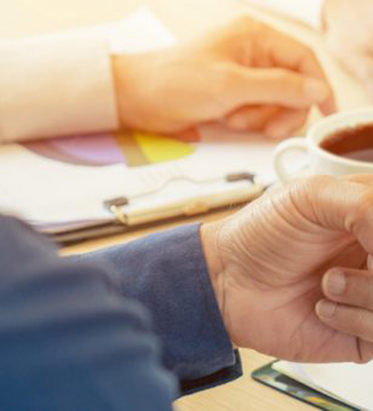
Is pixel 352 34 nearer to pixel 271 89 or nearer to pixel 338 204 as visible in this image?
pixel 271 89

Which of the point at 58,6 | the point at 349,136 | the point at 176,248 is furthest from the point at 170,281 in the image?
the point at 58,6

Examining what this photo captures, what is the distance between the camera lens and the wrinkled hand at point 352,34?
1.04 metres

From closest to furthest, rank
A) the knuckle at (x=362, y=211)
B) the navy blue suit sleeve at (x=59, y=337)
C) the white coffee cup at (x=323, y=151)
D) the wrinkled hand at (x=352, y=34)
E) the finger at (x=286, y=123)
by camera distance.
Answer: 1. the navy blue suit sleeve at (x=59, y=337)
2. the knuckle at (x=362, y=211)
3. the white coffee cup at (x=323, y=151)
4. the finger at (x=286, y=123)
5. the wrinkled hand at (x=352, y=34)

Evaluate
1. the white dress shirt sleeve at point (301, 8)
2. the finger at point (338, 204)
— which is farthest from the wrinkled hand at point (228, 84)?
the finger at point (338, 204)

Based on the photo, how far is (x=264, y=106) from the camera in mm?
922

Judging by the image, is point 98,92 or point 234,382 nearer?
point 234,382

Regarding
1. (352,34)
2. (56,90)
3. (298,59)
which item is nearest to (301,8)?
(352,34)

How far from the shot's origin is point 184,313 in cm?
59

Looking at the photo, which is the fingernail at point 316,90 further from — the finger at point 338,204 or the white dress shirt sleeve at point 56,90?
the finger at point 338,204

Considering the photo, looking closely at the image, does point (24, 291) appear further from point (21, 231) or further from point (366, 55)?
point (366, 55)

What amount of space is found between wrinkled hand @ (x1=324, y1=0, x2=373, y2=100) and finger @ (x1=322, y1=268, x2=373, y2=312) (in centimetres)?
47

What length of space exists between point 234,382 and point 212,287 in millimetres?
68

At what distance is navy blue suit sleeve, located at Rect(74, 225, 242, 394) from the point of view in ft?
1.94

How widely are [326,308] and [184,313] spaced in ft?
0.33
